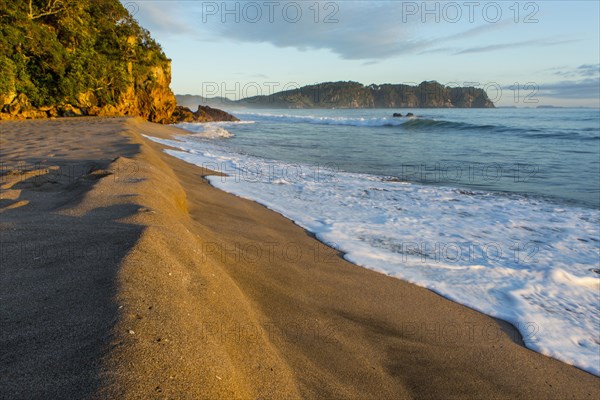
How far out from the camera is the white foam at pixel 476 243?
2.94m

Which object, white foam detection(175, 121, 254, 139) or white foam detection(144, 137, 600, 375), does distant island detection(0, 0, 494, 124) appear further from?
white foam detection(144, 137, 600, 375)

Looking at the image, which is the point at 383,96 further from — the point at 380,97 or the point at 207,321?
the point at 207,321

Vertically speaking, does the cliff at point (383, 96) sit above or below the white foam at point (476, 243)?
above

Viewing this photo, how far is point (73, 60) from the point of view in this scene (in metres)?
17.6

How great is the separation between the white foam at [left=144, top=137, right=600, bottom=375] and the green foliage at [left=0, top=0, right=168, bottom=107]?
1397cm

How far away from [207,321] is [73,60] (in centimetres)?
2041

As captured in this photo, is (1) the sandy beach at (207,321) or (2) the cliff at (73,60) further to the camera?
(2) the cliff at (73,60)

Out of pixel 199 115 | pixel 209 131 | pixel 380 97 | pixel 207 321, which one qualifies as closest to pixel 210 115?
pixel 199 115

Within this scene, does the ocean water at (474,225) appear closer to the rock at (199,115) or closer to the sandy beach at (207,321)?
the sandy beach at (207,321)

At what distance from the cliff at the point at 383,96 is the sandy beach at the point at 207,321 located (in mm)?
87270

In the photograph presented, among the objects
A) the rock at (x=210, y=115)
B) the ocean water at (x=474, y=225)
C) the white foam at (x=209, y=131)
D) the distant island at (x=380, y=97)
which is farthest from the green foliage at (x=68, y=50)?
the distant island at (x=380, y=97)

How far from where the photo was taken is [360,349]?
2.20 metres

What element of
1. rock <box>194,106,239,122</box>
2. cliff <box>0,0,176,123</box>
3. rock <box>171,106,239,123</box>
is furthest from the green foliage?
rock <box>194,106,239,122</box>

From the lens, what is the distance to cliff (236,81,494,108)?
3730 inches
